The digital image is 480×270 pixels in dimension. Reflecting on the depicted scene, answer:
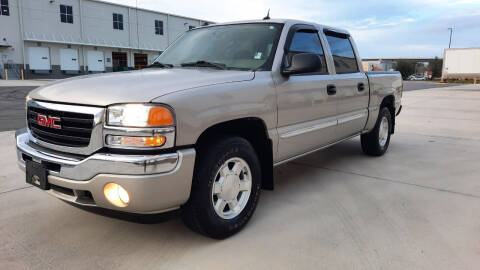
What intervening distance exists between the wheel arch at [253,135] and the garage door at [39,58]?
36925 millimetres

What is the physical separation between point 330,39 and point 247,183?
233cm

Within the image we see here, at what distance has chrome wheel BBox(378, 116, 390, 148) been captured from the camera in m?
5.67

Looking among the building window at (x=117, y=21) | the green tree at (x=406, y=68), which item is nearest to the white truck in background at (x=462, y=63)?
the building window at (x=117, y=21)

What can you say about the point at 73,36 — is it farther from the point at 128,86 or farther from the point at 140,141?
the point at 140,141

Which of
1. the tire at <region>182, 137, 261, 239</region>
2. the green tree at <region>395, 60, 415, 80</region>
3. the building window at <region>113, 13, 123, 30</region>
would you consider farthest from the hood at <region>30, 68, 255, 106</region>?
the green tree at <region>395, 60, 415, 80</region>

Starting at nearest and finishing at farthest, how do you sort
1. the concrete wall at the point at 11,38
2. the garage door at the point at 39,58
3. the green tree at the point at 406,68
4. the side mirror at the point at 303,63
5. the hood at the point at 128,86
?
the hood at the point at 128,86 < the side mirror at the point at 303,63 < the concrete wall at the point at 11,38 < the garage door at the point at 39,58 < the green tree at the point at 406,68

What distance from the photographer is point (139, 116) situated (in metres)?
2.31

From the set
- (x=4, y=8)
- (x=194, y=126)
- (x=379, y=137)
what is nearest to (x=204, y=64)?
(x=194, y=126)

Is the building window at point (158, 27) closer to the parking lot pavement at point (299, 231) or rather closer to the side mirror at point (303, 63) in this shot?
the parking lot pavement at point (299, 231)

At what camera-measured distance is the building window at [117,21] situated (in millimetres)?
39188

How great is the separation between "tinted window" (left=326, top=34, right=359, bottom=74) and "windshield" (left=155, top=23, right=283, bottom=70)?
1050 mm

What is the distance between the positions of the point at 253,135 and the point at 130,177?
4.20 feet

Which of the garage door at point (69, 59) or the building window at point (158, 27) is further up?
the building window at point (158, 27)

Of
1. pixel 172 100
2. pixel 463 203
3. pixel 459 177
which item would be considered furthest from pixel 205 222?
pixel 459 177
